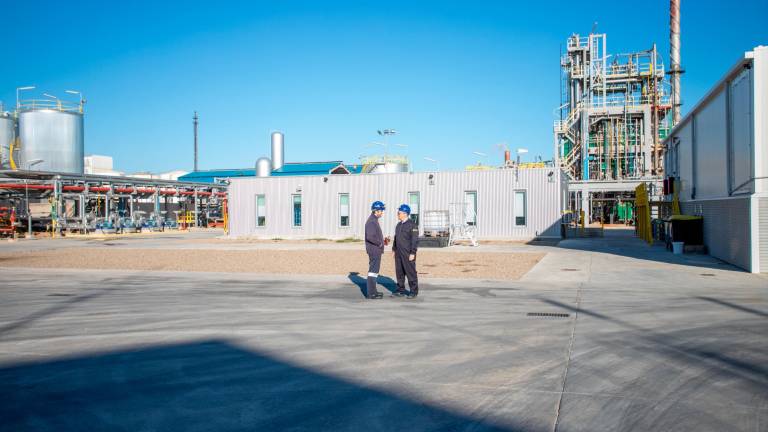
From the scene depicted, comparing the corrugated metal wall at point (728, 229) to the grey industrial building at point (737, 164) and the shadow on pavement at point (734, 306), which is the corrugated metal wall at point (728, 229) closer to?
the grey industrial building at point (737, 164)

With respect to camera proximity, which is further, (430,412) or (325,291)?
(325,291)

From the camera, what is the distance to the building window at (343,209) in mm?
35500

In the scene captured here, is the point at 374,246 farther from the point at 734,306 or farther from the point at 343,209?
the point at 343,209

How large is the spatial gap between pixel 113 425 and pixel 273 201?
108 ft

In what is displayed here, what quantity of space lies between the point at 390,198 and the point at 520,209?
7.49 metres

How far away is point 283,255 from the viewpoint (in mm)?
23375

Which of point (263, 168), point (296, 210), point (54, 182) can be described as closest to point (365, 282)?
point (296, 210)

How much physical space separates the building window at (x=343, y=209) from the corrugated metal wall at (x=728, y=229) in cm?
1974

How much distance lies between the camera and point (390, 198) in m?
34.3

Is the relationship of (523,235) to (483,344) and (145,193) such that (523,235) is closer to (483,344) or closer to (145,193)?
(483,344)

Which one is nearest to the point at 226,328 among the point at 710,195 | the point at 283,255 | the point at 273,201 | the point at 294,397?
the point at 294,397

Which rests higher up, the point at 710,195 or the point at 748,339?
the point at 710,195

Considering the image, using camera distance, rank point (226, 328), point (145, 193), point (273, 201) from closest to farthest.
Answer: point (226, 328), point (273, 201), point (145, 193)

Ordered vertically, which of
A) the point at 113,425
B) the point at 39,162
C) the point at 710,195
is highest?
the point at 39,162
